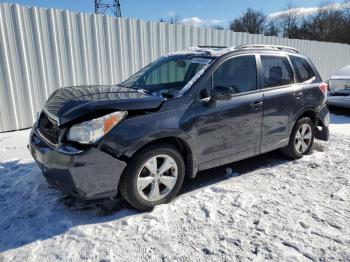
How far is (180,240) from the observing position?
9.75 feet

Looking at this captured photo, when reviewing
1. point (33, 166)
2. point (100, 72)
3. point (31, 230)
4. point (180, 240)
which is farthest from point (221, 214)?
point (100, 72)

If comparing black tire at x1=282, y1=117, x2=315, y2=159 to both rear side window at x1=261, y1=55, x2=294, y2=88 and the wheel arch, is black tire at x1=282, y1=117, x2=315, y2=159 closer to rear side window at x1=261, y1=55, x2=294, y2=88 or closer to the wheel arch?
rear side window at x1=261, y1=55, x2=294, y2=88

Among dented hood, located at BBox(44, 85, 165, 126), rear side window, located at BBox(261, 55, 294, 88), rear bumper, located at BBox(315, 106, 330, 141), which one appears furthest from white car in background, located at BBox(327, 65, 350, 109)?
dented hood, located at BBox(44, 85, 165, 126)

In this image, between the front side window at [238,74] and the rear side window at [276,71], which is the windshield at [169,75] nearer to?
the front side window at [238,74]

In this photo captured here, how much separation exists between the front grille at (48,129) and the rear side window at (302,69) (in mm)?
3669

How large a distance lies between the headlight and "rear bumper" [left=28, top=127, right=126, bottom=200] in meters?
0.12

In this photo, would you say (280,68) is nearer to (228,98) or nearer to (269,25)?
(228,98)

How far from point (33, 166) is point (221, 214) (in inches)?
117

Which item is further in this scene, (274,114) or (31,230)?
(274,114)

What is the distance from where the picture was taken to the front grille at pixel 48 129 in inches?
131

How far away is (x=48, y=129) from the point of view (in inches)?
139

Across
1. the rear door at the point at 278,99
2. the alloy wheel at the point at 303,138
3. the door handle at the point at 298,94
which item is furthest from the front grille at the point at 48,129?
the alloy wheel at the point at 303,138

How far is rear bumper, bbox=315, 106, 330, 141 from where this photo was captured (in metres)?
5.34

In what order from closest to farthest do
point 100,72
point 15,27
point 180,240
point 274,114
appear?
1. point 180,240
2. point 274,114
3. point 15,27
4. point 100,72
